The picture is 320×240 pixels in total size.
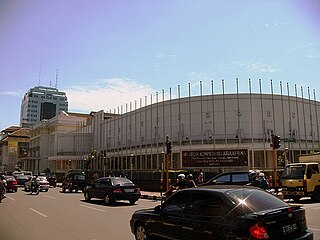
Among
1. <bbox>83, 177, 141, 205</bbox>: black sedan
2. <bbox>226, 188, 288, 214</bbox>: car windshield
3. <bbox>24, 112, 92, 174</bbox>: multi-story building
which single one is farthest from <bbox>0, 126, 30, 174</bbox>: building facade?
<bbox>226, 188, 288, 214</bbox>: car windshield

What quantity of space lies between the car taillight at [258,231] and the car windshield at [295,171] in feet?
47.6

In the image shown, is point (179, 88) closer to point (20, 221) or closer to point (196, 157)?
point (196, 157)

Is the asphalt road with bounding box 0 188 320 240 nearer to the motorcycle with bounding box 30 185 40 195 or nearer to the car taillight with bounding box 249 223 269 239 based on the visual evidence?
the car taillight with bounding box 249 223 269 239

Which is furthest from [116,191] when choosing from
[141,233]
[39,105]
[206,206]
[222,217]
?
[39,105]

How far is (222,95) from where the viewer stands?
49812 mm

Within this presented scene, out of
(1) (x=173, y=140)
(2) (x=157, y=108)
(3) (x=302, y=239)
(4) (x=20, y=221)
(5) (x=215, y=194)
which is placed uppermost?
(2) (x=157, y=108)

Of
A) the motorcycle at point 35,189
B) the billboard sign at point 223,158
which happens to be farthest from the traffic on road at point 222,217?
the motorcycle at point 35,189

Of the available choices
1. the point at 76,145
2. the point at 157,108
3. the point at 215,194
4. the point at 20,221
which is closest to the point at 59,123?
the point at 76,145

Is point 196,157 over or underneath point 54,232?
over

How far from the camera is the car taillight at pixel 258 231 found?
5.46m

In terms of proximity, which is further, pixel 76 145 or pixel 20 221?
pixel 76 145

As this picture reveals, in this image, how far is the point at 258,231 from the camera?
5.49m

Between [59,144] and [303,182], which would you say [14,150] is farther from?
[303,182]

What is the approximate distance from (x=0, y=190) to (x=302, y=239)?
63.2ft
